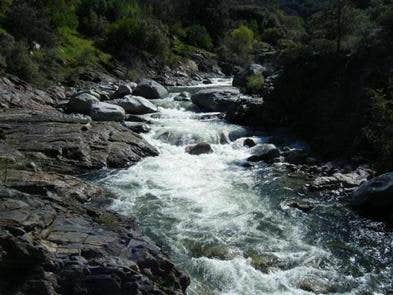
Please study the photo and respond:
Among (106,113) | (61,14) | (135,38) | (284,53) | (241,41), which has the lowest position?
(241,41)

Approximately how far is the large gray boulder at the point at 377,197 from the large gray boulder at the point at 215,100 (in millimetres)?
19116

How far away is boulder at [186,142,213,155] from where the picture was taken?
2847 centimetres

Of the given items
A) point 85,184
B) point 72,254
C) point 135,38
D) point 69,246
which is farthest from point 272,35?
point 72,254

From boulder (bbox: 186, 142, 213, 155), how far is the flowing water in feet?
1.85

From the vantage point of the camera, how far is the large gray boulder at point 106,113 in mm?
33250

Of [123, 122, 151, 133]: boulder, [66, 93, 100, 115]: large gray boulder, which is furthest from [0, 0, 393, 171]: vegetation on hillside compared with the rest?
[123, 122, 151, 133]: boulder

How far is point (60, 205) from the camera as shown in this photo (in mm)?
13953

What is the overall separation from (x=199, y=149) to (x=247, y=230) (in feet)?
36.7

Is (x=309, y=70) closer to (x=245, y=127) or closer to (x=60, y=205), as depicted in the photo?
(x=245, y=127)

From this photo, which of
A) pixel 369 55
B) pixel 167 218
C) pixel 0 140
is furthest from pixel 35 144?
pixel 369 55

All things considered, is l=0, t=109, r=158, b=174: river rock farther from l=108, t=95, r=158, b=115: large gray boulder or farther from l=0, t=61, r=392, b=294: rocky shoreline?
l=108, t=95, r=158, b=115: large gray boulder

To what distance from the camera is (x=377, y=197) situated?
19719 millimetres

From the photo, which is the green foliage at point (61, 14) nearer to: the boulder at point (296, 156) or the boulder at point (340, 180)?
the boulder at point (296, 156)

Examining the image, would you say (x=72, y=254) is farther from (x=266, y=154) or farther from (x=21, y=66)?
(x=21, y=66)
